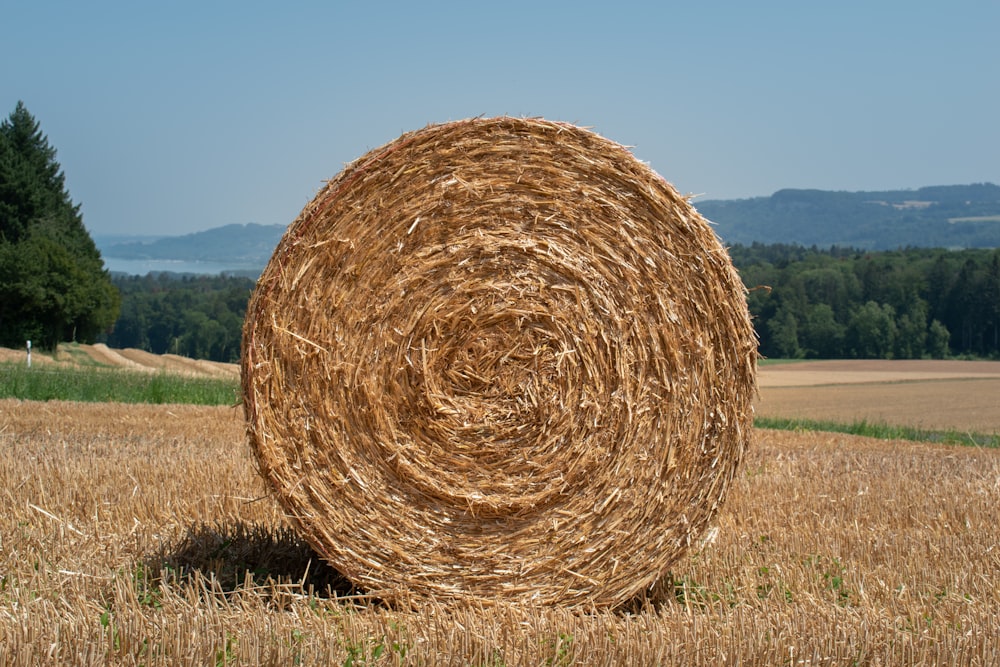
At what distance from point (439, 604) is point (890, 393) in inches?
1131

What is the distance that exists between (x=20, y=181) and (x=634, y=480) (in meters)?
54.5

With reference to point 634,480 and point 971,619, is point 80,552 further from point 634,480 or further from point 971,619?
point 971,619

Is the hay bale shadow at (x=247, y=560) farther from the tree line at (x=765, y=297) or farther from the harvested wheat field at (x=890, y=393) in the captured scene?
the tree line at (x=765, y=297)

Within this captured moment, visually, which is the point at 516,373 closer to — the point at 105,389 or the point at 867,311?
the point at 105,389

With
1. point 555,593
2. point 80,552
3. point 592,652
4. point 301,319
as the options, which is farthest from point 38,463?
point 592,652

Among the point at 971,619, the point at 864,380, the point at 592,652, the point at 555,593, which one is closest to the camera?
the point at 592,652

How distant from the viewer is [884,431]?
16922mm

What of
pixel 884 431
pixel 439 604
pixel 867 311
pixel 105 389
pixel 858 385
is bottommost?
pixel 858 385

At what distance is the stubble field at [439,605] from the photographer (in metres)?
3.89

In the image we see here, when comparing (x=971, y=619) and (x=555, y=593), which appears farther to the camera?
(x=555, y=593)

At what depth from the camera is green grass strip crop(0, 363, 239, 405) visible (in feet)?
53.4

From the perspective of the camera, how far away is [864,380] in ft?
120

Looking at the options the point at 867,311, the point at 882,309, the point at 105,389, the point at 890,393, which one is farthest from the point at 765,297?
the point at 105,389

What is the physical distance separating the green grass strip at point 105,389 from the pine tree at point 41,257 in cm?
2946
